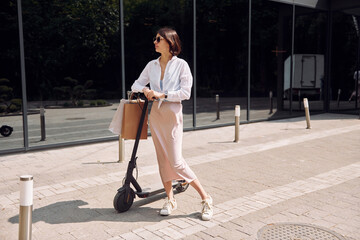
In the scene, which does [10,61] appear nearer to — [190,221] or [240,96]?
[190,221]

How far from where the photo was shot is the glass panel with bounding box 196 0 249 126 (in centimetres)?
1061

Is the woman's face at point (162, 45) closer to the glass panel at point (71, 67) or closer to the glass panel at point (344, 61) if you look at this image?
the glass panel at point (71, 67)

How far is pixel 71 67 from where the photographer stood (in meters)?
8.07

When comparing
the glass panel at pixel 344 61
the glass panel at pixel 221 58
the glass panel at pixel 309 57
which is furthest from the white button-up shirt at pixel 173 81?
the glass panel at pixel 344 61

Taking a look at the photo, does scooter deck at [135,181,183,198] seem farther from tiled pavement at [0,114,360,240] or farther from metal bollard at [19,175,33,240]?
metal bollard at [19,175,33,240]

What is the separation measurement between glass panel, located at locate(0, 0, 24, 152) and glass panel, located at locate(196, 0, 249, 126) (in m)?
4.85

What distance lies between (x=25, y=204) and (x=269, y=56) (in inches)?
442

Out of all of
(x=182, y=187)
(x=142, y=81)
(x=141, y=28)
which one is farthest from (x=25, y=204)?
(x=141, y=28)

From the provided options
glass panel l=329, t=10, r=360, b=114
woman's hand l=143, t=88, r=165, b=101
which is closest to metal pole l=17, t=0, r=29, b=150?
woman's hand l=143, t=88, r=165, b=101

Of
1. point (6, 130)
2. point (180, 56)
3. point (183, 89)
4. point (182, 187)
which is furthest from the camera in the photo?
point (180, 56)

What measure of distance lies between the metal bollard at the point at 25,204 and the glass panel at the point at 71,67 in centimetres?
520

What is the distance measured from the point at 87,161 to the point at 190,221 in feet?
11.3

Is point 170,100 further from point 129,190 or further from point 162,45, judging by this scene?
point 129,190

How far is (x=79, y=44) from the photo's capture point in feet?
27.0
